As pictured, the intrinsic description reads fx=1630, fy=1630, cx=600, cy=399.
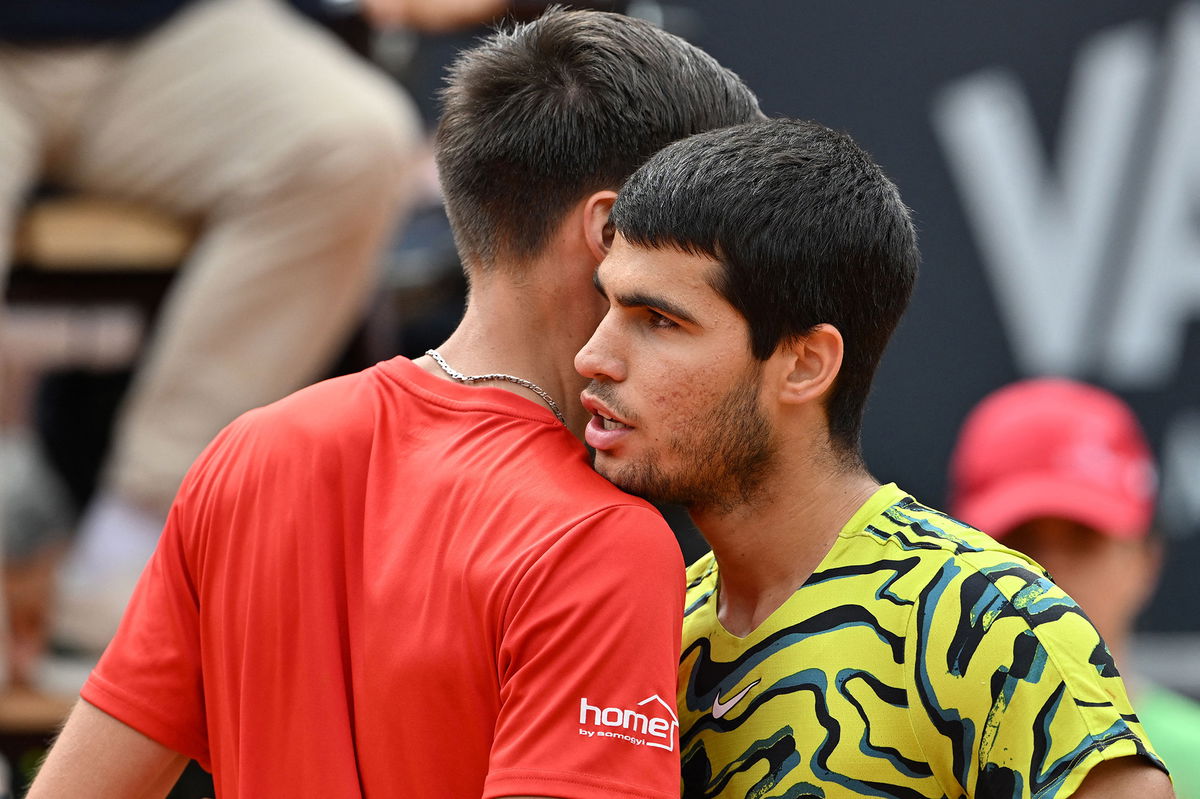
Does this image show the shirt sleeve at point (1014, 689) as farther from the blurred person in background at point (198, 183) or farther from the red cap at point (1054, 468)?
the blurred person in background at point (198, 183)

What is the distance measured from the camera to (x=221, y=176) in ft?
10.2

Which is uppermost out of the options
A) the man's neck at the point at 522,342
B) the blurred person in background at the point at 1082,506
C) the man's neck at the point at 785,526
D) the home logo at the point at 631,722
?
the man's neck at the point at 522,342

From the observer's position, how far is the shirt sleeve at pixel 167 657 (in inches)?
60.6

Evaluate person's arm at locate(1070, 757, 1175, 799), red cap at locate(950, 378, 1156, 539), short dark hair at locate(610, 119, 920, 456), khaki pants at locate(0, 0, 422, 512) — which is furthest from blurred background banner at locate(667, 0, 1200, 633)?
person's arm at locate(1070, 757, 1175, 799)

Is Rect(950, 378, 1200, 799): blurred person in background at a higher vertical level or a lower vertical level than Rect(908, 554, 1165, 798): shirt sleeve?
lower

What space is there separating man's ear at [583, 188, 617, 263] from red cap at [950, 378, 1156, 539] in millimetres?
1407

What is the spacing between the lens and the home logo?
125cm

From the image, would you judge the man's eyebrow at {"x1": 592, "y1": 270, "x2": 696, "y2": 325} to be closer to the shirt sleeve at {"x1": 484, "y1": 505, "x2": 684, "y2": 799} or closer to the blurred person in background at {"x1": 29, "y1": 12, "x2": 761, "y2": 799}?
the blurred person in background at {"x1": 29, "y1": 12, "x2": 761, "y2": 799}

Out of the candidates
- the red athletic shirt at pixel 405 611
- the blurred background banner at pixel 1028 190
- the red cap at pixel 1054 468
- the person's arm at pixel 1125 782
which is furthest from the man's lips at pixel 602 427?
the blurred background banner at pixel 1028 190

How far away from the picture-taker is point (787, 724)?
1.38m

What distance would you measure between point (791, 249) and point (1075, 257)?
3.01 metres

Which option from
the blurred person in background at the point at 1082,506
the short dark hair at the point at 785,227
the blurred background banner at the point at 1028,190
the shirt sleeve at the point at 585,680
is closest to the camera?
the shirt sleeve at the point at 585,680

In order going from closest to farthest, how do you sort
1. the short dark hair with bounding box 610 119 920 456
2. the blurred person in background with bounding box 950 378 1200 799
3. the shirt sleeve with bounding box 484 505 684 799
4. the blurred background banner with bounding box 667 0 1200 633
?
the shirt sleeve with bounding box 484 505 684 799, the short dark hair with bounding box 610 119 920 456, the blurred person in background with bounding box 950 378 1200 799, the blurred background banner with bounding box 667 0 1200 633

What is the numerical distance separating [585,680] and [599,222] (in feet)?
1.49
